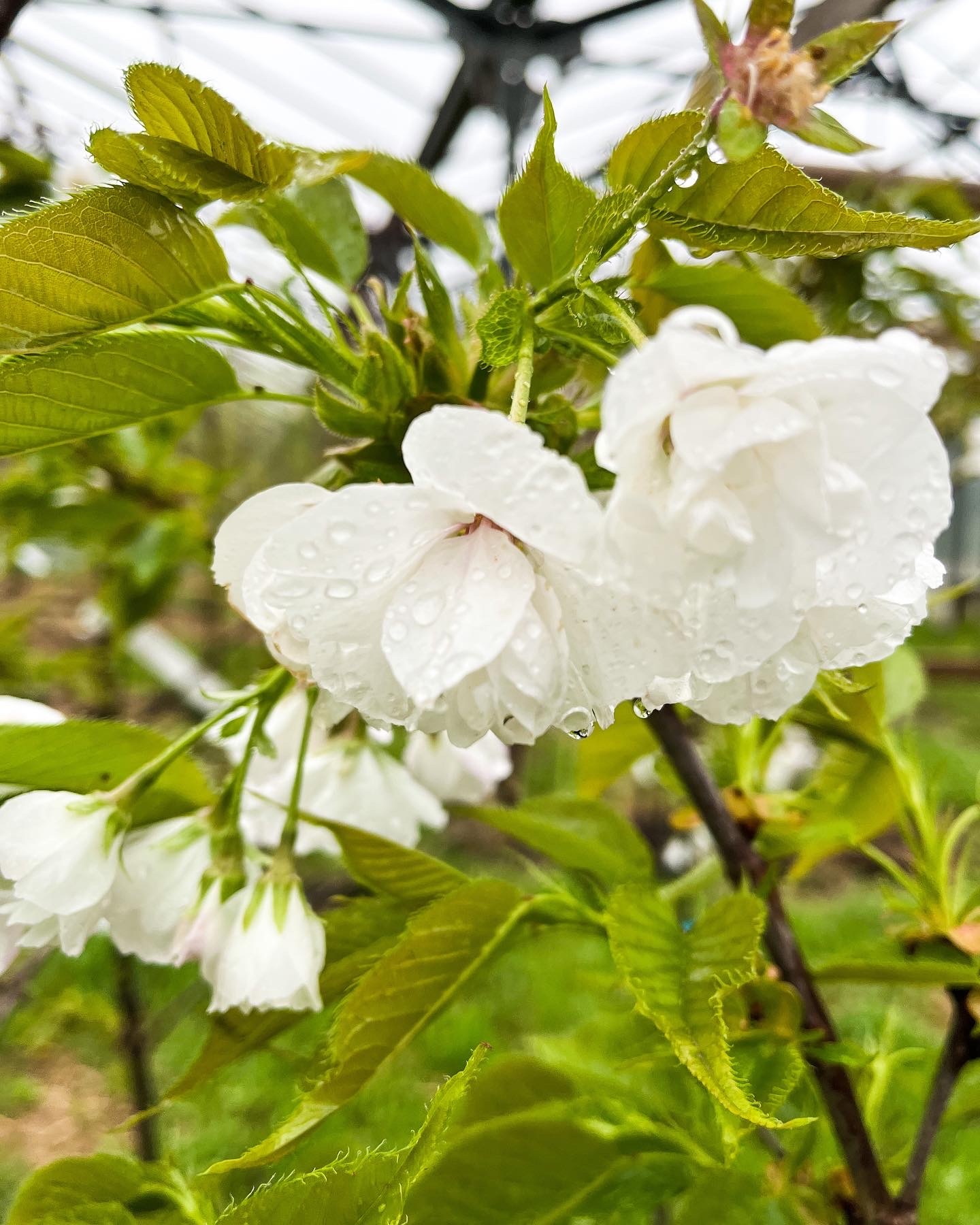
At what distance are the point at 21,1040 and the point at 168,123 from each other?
7.25ft

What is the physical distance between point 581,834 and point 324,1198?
1.05 ft

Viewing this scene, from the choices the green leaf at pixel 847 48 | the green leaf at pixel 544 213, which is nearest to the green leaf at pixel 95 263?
the green leaf at pixel 544 213

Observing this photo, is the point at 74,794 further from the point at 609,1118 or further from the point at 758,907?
the point at 609,1118

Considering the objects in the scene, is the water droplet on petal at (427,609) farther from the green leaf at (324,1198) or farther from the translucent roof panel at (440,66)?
the translucent roof panel at (440,66)

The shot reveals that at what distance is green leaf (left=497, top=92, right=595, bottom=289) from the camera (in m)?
0.33

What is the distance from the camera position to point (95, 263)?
0.32m

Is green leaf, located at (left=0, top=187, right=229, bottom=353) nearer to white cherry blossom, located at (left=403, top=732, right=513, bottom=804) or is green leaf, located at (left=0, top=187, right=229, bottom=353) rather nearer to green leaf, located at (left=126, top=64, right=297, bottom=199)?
green leaf, located at (left=126, top=64, right=297, bottom=199)

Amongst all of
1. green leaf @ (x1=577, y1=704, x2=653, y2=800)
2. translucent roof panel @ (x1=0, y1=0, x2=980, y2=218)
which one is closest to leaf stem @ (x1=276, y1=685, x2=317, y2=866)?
green leaf @ (x1=577, y1=704, x2=653, y2=800)

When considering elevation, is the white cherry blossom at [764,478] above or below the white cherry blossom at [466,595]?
above

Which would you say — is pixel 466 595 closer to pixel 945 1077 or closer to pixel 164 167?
pixel 164 167

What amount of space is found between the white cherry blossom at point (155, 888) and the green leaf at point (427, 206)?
34cm

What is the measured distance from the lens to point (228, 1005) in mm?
401

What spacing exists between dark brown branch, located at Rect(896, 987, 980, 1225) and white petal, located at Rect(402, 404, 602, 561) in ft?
1.27

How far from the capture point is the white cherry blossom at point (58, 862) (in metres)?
0.38
